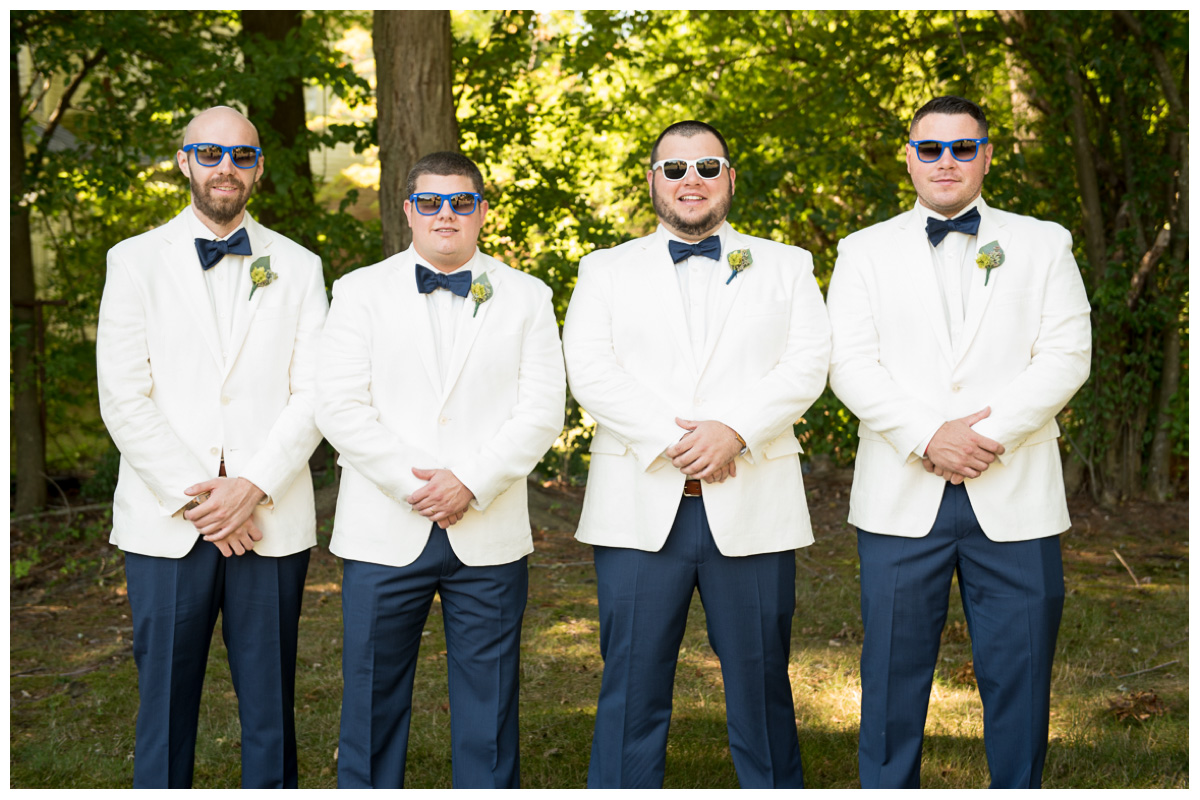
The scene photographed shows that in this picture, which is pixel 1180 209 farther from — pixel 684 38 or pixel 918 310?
pixel 918 310

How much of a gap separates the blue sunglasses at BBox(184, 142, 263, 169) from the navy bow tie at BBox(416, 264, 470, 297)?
669 millimetres

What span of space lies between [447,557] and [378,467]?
370mm

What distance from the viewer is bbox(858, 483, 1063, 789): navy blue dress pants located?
3.54m

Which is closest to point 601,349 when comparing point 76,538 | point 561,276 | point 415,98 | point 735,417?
point 735,417

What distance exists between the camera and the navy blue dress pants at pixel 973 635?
11.6 ft

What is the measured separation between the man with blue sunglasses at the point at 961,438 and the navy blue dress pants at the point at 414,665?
3.97 feet

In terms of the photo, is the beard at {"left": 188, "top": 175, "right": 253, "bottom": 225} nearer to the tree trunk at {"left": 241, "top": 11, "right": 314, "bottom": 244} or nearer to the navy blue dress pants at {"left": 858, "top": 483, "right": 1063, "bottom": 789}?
the navy blue dress pants at {"left": 858, "top": 483, "right": 1063, "bottom": 789}

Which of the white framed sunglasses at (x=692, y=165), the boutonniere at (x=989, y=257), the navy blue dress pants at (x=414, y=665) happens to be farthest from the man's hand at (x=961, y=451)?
the navy blue dress pants at (x=414, y=665)

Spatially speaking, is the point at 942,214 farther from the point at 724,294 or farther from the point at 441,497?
the point at 441,497

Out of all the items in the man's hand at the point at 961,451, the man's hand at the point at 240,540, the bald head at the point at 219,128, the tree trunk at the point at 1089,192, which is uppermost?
the tree trunk at the point at 1089,192

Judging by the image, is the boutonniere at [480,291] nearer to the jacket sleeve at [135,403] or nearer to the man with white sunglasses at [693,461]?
the man with white sunglasses at [693,461]

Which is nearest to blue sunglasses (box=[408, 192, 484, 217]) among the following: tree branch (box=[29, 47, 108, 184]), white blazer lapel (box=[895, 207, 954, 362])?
white blazer lapel (box=[895, 207, 954, 362])

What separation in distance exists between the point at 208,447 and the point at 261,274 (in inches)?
23.5

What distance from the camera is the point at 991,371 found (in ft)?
11.8
